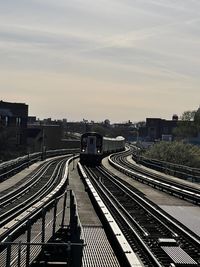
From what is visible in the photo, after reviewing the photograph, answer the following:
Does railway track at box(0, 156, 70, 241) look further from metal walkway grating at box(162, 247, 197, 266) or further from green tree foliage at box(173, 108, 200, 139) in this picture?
green tree foliage at box(173, 108, 200, 139)

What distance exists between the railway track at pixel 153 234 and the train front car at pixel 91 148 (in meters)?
31.6

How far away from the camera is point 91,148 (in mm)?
61656

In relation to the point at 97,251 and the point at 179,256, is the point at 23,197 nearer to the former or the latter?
the point at 97,251

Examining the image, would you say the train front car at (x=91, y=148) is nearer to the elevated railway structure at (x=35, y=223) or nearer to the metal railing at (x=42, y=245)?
the elevated railway structure at (x=35, y=223)

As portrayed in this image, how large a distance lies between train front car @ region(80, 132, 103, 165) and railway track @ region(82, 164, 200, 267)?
3158 cm

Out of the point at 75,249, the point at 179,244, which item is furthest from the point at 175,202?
the point at 75,249

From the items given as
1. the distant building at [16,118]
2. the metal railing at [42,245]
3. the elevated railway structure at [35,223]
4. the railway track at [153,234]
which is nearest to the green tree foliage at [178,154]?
the distant building at [16,118]

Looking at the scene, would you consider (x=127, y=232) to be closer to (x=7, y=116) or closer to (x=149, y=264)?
(x=149, y=264)

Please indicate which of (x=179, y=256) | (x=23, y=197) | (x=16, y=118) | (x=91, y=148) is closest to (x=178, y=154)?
(x=91, y=148)

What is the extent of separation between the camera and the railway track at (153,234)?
49.5ft

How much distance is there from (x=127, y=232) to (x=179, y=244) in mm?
2423

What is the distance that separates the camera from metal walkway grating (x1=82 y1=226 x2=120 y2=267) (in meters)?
13.8

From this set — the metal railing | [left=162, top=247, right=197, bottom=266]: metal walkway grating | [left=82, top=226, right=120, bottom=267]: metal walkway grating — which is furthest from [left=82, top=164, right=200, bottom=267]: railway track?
the metal railing

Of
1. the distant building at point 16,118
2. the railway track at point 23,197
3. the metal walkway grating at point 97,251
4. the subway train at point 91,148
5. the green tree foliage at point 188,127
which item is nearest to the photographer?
the metal walkway grating at point 97,251
